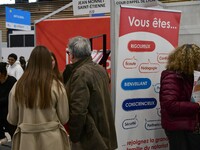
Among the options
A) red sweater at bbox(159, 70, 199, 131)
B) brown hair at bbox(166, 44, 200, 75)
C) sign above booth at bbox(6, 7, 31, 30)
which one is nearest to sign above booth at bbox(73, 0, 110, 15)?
brown hair at bbox(166, 44, 200, 75)

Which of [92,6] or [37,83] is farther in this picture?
[92,6]

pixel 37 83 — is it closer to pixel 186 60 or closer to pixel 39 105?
pixel 39 105

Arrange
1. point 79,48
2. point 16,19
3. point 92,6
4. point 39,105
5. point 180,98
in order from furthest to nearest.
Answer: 1. point 16,19
2. point 92,6
3. point 180,98
4. point 79,48
5. point 39,105

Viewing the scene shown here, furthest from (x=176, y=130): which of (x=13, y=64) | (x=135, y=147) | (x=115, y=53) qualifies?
(x=13, y=64)

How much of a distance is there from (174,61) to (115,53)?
57 cm

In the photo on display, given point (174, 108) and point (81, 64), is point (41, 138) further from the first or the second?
point (174, 108)

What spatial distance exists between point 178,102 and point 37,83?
3.53ft

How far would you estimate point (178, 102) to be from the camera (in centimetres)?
285

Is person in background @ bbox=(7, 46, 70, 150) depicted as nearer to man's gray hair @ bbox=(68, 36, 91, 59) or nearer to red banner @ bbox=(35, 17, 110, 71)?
man's gray hair @ bbox=(68, 36, 91, 59)

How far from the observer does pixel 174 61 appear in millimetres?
2998

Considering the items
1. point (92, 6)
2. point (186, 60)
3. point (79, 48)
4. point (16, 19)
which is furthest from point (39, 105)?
point (16, 19)

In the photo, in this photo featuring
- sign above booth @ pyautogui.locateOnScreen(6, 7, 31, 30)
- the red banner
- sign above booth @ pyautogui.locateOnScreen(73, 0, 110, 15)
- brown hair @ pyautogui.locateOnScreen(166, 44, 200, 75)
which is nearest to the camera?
brown hair @ pyautogui.locateOnScreen(166, 44, 200, 75)

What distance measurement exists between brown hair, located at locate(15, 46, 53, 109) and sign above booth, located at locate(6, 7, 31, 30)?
12821 millimetres

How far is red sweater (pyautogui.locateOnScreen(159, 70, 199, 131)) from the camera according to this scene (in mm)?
2848
